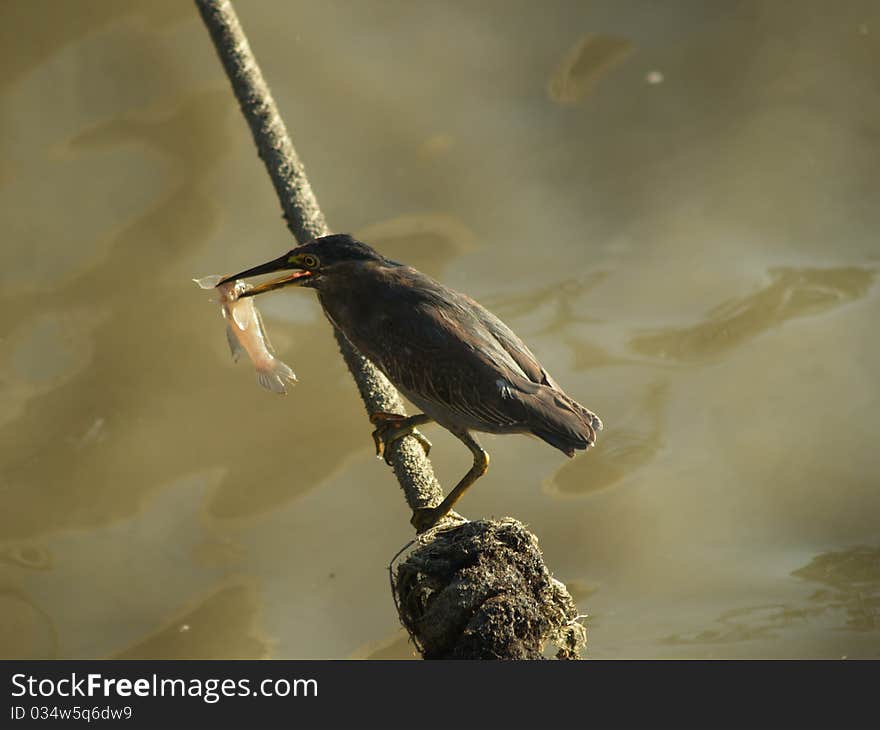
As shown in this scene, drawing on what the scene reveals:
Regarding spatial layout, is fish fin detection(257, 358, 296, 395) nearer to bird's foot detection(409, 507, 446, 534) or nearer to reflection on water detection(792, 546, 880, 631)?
bird's foot detection(409, 507, 446, 534)

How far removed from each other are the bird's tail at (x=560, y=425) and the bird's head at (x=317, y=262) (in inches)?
27.4

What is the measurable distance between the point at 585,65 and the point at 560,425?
301 cm

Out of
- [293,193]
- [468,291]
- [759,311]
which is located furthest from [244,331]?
[759,311]

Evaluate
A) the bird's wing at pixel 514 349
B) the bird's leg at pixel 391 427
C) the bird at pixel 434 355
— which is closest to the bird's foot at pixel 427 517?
the bird at pixel 434 355

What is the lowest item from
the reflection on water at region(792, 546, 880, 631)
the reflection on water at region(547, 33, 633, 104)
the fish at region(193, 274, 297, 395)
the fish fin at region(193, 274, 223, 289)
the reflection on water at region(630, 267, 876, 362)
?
the reflection on water at region(792, 546, 880, 631)

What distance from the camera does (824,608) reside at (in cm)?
408

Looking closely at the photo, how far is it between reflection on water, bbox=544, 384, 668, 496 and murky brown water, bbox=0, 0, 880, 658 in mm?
14

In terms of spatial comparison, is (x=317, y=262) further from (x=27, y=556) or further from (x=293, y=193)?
(x=27, y=556)

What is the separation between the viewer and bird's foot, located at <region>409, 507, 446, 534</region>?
9.94 ft

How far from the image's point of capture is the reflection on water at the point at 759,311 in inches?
193

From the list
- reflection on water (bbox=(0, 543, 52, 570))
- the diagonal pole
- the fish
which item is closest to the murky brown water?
reflection on water (bbox=(0, 543, 52, 570))

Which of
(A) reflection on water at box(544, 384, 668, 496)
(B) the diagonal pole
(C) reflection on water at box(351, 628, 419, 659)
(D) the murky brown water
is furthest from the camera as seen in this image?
(A) reflection on water at box(544, 384, 668, 496)

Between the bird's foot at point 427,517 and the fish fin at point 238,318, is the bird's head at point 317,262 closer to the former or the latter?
the fish fin at point 238,318

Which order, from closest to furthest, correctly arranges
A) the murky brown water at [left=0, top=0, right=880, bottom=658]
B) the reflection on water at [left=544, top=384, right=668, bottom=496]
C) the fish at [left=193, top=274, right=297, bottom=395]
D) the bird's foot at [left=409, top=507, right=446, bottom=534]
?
the bird's foot at [left=409, top=507, right=446, bottom=534]
the fish at [left=193, top=274, right=297, bottom=395]
the murky brown water at [left=0, top=0, right=880, bottom=658]
the reflection on water at [left=544, top=384, right=668, bottom=496]
